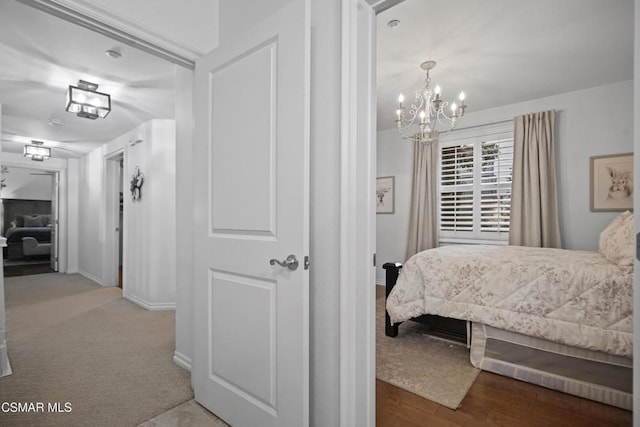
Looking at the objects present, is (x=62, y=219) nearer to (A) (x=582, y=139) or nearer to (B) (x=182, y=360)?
(B) (x=182, y=360)

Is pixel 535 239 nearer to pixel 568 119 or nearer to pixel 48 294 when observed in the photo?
pixel 568 119

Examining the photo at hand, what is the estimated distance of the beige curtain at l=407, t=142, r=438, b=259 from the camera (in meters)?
4.45

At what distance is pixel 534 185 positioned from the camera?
355 cm

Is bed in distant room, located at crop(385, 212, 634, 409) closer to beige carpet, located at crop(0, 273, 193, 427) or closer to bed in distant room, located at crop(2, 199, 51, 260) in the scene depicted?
beige carpet, located at crop(0, 273, 193, 427)

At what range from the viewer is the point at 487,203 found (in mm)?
4086

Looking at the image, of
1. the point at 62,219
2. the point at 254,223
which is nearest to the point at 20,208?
the point at 62,219

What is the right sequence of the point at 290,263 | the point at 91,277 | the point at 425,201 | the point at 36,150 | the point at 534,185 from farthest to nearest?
the point at 91,277
the point at 36,150
the point at 425,201
the point at 534,185
the point at 290,263

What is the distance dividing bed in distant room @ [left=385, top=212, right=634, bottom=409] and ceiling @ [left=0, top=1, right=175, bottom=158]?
114 inches

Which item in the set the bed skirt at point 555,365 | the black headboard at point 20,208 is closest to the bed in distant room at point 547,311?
the bed skirt at point 555,365

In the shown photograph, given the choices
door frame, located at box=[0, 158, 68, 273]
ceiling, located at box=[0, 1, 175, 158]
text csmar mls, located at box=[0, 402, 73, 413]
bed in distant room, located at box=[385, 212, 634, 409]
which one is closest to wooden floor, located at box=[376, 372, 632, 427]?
bed in distant room, located at box=[385, 212, 634, 409]

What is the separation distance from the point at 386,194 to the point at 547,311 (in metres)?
3.20

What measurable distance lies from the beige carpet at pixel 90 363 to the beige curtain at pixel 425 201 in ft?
11.1

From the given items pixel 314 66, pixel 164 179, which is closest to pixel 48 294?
pixel 164 179

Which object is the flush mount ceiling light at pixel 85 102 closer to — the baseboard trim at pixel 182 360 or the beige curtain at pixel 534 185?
the baseboard trim at pixel 182 360
